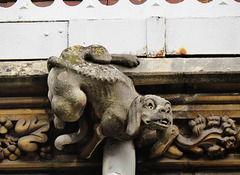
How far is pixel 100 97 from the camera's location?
3.07 metres

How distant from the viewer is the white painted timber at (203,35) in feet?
10.8

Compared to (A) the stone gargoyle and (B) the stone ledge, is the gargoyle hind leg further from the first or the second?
(B) the stone ledge

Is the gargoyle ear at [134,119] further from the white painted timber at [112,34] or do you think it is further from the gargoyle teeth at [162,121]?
the white painted timber at [112,34]

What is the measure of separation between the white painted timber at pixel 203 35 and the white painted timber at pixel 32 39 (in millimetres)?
477

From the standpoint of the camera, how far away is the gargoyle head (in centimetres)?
A: 294

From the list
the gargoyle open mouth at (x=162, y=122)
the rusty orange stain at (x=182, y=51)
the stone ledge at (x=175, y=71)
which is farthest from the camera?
the rusty orange stain at (x=182, y=51)

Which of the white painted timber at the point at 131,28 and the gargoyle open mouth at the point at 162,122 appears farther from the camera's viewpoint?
the white painted timber at the point at 131,28

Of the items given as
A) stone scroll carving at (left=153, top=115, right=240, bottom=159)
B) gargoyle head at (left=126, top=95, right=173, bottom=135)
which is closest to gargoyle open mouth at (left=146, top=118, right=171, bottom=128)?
gargoyle head at (left=126, top=95, right=173, bottom=135)

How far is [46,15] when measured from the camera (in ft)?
11.1

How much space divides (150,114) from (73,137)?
402 millimetres

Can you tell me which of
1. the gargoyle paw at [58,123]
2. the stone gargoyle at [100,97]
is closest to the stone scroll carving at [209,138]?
the stone gargoyle at [100,97]

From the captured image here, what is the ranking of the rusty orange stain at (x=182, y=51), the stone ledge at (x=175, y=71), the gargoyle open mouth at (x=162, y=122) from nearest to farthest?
the gargoyle open mouth at (x=162, y=122), the stone ledge at (x=175, y=71), the rusty orange stain at (x=182, y=51)

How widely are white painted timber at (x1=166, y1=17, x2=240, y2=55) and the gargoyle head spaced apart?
366 millimetres

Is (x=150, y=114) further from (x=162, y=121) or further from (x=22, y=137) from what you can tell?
(x=22, y=137)
